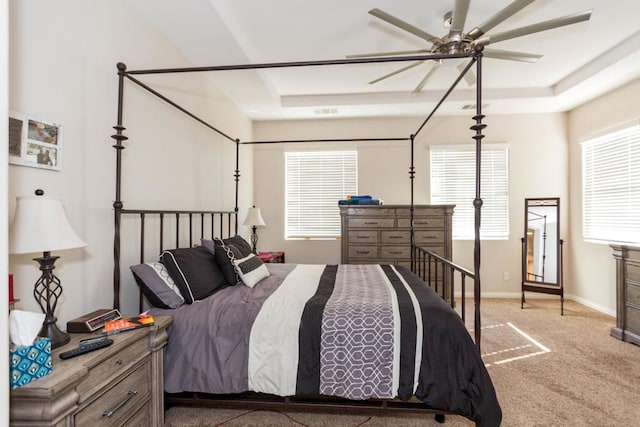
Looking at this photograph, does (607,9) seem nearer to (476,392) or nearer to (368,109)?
(368,109)

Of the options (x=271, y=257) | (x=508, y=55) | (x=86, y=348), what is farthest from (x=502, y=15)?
(x=271, y=257)

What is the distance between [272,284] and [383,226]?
2078mm

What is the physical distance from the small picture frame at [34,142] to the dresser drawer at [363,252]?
3146mm

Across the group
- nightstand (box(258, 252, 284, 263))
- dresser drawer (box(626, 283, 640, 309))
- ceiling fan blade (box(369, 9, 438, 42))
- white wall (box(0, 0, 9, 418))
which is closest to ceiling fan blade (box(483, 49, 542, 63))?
ceiling fan blade (box(369, 9, 438, 42))

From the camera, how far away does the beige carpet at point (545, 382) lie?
1865 mm

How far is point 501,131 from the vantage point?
451 centimetres

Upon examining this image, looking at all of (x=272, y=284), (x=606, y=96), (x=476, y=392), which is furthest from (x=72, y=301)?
(x=606, y=96)

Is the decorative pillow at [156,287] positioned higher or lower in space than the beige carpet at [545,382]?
higher

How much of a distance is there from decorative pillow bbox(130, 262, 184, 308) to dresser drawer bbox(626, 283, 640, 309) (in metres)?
4.07

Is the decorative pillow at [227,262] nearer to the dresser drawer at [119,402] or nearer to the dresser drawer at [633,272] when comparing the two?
the dresser drawer at [119,402]

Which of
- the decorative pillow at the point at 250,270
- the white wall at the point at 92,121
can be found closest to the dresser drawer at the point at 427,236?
the decorative pillow at the point at 250,270

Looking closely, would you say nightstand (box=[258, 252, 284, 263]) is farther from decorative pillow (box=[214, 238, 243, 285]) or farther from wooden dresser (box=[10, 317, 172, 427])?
wooden dresser (box=[10, 317, 172, 427])

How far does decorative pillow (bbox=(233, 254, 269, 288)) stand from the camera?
2.33m

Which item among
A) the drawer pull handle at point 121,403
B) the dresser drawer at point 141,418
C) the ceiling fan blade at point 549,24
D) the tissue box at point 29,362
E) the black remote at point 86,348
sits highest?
the ceiling fan blade at point 549,24
